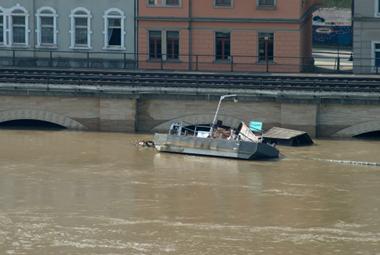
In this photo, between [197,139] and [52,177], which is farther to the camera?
[197,139]

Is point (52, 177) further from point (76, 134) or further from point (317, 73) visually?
Answer: point (317, 73)

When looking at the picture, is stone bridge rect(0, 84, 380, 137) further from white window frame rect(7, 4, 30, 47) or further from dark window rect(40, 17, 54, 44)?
dark window rect(40, 17, 54, 44)

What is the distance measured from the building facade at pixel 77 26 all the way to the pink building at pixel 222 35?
3.27 ft

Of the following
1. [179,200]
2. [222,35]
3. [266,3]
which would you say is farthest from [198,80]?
[179,200]

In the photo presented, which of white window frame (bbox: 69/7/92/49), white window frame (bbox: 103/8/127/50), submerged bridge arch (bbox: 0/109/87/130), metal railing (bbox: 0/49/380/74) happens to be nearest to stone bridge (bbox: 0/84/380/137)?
submerged bridge arch (bbox: 0/109/87/130)

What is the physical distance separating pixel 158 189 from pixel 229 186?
270 centimetres

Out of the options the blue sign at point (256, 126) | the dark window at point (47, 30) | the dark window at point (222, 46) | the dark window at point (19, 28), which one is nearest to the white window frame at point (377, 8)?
the dark window at point (222, 46)

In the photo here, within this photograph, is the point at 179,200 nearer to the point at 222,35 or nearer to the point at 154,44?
the point at 222,35

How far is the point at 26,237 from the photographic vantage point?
39156 mm

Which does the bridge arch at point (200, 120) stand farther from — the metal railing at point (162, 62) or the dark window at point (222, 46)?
the dark window at point (222, 46)

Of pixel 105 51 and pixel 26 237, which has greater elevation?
pixel 105 51

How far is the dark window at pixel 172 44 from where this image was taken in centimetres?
7125

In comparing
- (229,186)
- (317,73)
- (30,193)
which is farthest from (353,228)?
(317,73)

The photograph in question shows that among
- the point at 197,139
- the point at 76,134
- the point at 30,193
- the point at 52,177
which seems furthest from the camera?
the point at 76,134
